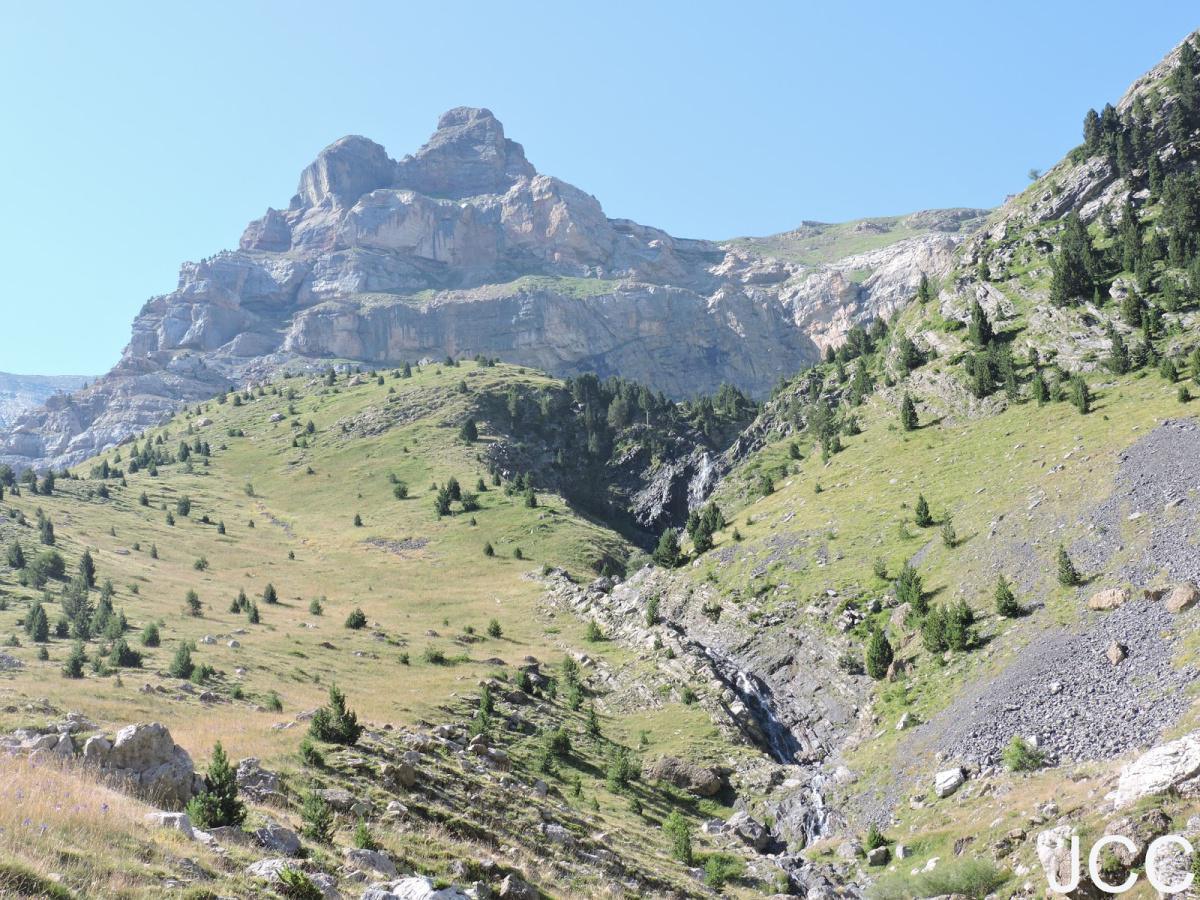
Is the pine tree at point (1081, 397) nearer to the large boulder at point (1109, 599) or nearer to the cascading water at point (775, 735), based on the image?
the large boulder at point (1109, 599)

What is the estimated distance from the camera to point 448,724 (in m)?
39.4

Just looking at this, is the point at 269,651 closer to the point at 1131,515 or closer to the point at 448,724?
the point at 448,724

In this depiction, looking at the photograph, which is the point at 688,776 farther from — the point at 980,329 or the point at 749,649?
the point at 980,329

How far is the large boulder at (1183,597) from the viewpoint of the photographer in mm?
34562

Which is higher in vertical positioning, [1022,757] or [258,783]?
[258,783]

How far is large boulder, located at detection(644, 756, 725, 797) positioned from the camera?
41.8 m

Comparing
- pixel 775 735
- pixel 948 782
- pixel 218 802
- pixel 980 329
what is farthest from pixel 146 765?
pixel 980 329

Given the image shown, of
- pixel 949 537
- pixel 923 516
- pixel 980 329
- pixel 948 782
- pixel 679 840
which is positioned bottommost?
pixel 948 782

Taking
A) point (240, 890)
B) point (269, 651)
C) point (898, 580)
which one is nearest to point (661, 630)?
point (898, 580)

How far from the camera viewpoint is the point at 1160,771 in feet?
71.3

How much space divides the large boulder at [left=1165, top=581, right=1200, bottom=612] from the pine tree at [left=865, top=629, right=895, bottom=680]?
51.9 ft

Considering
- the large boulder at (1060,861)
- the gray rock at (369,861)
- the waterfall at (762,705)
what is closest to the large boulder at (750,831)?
the waterfall at (762,705)

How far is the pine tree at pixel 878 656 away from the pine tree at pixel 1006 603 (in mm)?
7236

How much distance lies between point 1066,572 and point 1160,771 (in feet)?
73.2
